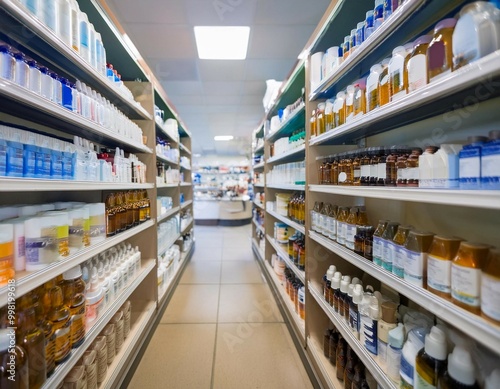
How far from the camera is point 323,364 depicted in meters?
1.51

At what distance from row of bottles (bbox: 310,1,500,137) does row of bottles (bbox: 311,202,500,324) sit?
0.53 meters

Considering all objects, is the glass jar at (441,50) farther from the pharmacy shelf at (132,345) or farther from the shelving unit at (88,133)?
the pharmacy shelf at (132,345)

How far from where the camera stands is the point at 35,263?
3.02ft

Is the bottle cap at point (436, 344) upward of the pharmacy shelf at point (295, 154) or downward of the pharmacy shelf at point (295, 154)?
downward

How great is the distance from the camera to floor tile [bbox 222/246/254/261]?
445 centimetres

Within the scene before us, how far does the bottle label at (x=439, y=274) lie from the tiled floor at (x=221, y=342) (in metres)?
1.34

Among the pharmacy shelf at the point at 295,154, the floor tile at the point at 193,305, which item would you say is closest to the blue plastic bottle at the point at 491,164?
the pharmacy shelf at the point at 295,154

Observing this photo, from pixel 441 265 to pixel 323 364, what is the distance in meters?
1.14

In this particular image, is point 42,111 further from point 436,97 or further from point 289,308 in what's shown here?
point 289,308

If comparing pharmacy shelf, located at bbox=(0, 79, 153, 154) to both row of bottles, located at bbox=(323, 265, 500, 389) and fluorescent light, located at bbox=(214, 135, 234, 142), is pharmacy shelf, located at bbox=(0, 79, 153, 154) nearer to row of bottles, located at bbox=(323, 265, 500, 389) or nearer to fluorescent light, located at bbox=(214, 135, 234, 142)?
row of bottles, located at bbox=(323, 265, 500, 389)

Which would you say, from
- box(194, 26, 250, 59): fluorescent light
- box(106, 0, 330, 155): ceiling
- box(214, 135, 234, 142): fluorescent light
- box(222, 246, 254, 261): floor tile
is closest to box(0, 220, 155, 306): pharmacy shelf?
box(106, 0, 330, 155): ceiling

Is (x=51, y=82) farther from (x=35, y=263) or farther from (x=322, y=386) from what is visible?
(x=322, y=386)

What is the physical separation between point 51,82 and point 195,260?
3.70 meters

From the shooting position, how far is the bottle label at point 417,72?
80 cm
